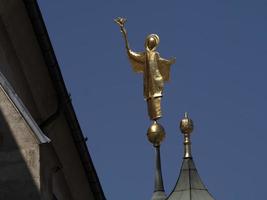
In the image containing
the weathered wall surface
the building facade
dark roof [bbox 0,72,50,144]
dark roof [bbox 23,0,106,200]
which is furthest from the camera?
dark roof [bbox 23,0,106,200]

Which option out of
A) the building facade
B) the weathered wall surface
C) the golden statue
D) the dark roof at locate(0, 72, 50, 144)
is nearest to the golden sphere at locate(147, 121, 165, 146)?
the golden statue

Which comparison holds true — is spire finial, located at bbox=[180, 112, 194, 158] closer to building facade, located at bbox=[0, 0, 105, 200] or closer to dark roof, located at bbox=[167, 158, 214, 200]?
dark roof, located at bbox=[167, 158, 214, 200]

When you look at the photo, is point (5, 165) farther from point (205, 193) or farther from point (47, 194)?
point (205, 193)

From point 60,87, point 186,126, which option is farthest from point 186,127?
point 60,87

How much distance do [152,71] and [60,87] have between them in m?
6.68

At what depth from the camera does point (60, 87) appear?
53.8ft

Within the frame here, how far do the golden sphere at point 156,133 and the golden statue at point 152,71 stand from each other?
153 millimetres

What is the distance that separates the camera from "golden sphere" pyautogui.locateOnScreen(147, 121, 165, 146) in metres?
23.4

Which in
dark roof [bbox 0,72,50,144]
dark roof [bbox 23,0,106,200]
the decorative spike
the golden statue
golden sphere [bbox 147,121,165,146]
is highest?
dark roof [bbox 0,72,50,144]

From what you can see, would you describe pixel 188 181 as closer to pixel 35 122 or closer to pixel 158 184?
pixel 158 184

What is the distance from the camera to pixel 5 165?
1177cm

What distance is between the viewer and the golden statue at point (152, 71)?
2286 cm

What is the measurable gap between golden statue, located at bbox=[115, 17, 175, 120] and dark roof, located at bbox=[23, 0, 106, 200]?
411cm

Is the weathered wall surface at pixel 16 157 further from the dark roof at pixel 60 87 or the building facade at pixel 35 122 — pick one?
the dark roof at pixel 60 87
